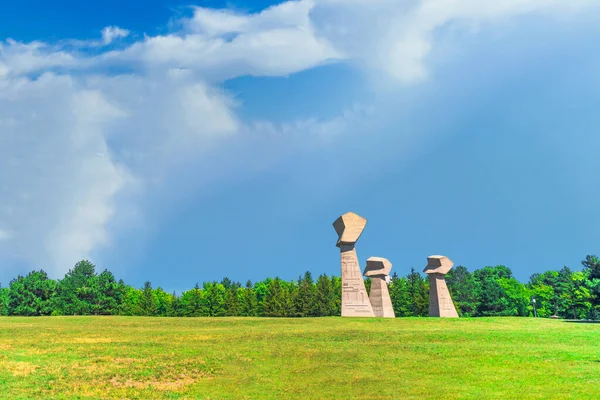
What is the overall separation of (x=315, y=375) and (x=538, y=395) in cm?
868

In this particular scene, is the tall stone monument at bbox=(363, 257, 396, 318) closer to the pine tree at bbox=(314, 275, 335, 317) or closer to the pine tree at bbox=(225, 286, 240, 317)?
the pine tree at bbox=(314, 275, 335, 317)

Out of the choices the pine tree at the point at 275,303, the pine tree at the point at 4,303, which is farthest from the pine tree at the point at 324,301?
the pine tree at the point at 4,303

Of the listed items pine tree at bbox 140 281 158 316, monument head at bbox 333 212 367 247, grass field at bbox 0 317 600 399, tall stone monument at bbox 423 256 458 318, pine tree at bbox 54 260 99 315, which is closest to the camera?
grass field at bbox 0 317 600 399

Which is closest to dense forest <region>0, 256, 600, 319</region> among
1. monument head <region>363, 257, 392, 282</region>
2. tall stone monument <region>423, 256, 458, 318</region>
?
tall stone monument <region>423, 256, 458, 318</region>

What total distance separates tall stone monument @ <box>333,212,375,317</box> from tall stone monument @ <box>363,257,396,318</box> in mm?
6010

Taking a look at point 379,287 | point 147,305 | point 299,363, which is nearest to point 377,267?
point 379,287

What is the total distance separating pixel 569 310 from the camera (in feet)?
296

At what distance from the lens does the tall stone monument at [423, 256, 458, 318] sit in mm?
58875

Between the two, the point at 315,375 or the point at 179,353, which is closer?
the point at 315,375

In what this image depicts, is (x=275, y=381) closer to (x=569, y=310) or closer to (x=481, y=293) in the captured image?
(x=481, y=293)

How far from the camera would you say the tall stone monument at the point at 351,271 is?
4762 cm

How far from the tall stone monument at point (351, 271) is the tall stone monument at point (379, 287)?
237 inches

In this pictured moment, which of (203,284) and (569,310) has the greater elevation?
(203,284)

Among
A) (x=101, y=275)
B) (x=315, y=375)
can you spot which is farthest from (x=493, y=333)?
(x=101, y=275)
